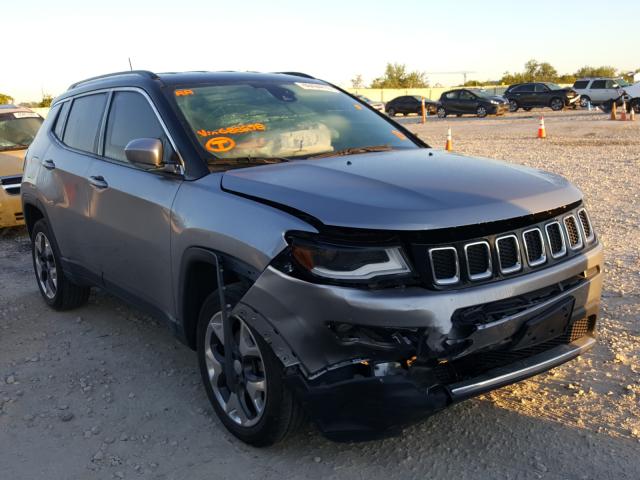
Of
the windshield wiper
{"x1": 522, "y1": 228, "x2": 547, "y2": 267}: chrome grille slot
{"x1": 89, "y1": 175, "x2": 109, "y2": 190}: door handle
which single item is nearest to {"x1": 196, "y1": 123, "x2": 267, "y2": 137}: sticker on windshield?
the windshield wiper

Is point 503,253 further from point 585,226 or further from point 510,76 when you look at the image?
point 510,76

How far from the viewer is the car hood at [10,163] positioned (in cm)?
880

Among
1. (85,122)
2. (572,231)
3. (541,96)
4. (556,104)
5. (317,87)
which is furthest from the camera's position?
(541,96)

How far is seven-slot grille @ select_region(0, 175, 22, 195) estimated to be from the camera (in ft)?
28.1

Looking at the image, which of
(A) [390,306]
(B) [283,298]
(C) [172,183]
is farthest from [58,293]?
(A) [390,306]

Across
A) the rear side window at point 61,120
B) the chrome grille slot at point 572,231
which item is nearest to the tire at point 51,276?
the rear side window at point 61,120

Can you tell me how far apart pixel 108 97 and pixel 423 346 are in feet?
10.2

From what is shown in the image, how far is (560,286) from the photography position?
3096 millimetres

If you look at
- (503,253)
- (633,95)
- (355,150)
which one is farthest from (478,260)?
(633,95)

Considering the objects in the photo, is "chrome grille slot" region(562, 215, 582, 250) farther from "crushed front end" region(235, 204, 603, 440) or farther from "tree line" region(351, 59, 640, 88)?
"tree line" region(351, 59, 640, 88)

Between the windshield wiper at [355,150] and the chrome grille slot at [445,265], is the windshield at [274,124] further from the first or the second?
the chrome grille slot at [445,265]

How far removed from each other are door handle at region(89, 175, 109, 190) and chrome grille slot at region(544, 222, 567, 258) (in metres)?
2.74

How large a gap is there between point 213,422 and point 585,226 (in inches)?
86.9

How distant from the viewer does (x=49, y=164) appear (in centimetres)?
532
